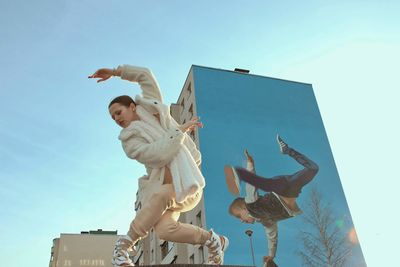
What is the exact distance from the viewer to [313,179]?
2303 cm

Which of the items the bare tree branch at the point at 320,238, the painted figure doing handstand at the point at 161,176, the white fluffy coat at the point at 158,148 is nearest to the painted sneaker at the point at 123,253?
the painted figure doing handstand at the point at 161,176

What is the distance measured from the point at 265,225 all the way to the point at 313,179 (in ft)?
15.1

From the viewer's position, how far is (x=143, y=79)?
513cm

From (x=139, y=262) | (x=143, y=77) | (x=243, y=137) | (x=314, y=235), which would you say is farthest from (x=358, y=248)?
(x=143, y=77)

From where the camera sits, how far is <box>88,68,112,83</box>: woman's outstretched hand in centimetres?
511

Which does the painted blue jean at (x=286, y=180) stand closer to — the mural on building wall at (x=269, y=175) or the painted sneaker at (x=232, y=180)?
the mural on building wall at (x=269, y=175)

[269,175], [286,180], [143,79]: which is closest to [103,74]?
[143,79]

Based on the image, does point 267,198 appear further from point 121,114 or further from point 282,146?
point 121,114

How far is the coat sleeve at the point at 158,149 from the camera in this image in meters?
4.39

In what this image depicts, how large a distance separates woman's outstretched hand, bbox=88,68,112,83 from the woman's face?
0.47m

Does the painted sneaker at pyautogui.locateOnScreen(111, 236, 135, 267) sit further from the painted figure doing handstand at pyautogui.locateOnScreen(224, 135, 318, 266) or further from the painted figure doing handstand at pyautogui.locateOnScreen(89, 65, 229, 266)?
the painted figure doing handstand at pyautogui.locateOnScreen(224, 135, 318, 266)

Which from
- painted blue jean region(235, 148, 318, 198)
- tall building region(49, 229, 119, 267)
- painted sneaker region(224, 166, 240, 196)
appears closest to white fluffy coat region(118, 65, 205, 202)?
painted sneaker region(224, 166, 240, 196)

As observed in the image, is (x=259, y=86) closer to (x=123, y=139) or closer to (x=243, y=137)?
(x=243, y=137)

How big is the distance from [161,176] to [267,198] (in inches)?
674
